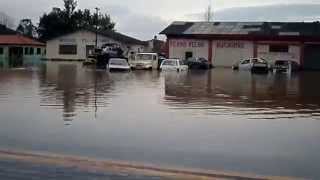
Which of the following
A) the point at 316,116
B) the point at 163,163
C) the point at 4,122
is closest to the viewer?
the point at 163,163

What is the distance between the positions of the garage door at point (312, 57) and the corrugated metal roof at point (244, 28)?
1.71m

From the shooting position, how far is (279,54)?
7694 cm

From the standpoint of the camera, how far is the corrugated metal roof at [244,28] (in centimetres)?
7662

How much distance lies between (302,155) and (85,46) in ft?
280

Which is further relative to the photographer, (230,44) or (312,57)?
(230,44)

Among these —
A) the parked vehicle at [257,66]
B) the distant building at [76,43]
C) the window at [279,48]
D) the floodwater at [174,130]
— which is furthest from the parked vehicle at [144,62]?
the floodwater at [174,130]

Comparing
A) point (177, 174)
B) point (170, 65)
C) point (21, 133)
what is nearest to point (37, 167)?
point (177, 174)

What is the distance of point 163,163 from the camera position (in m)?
9.92

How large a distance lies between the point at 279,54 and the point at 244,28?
18.2ft

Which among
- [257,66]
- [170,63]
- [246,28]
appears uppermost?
[246,28]

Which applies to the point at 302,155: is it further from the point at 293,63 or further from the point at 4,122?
the point at 293,63

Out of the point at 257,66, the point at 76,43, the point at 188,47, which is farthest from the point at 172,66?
the point at 76,43

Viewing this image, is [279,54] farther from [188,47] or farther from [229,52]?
[188,47]

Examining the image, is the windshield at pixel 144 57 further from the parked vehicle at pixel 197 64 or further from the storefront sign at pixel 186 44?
the storefront sign at pixel 186 44
